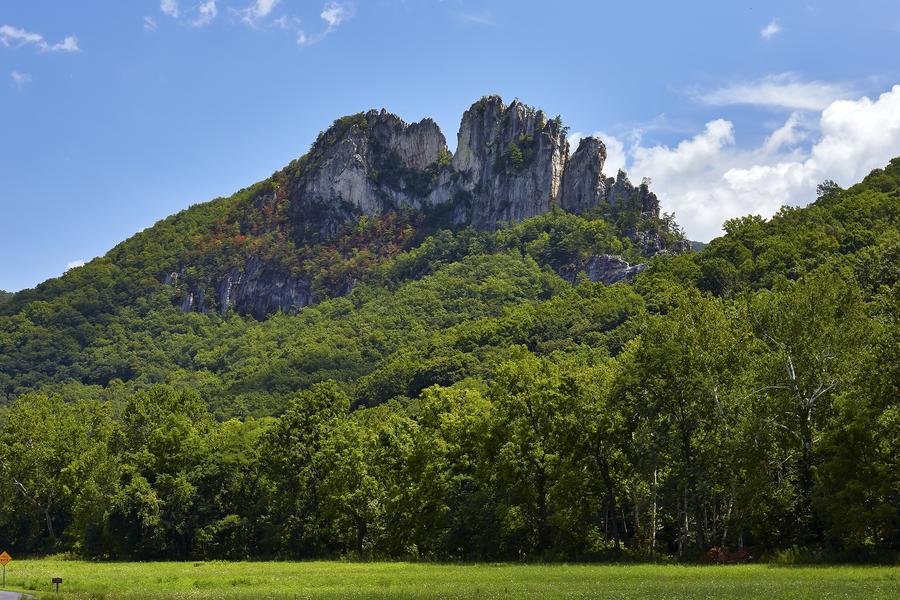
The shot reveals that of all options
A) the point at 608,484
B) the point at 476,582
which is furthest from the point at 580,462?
the point at 476,582

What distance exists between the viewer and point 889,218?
422ft

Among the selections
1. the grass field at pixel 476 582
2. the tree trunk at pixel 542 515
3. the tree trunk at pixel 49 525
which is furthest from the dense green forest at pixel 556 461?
the grass field at pixel 476 582

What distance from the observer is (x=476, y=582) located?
41.0 metres

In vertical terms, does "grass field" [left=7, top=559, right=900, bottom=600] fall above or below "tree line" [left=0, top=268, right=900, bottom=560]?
below

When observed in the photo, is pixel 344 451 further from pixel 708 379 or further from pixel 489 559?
pixel 708 379

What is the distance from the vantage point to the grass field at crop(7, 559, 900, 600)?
33.3 meters

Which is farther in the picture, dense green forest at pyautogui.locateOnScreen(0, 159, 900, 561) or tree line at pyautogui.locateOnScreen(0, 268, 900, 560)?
dense green forest at pyautogui.locateOnScreen(0, 159, 900, 561)

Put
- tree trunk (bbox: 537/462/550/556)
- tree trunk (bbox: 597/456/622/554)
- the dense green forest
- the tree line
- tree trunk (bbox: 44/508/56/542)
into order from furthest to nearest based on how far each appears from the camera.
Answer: tree trunk (bbox: 44/508/56/542) < tree trunk (bbox: 537/462/550/556) < tree trunk (bbox: 597/456/622/554) < the dense green forest < the tree line

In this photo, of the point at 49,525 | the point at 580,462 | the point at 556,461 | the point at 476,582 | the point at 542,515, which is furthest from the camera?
the point at 49,525

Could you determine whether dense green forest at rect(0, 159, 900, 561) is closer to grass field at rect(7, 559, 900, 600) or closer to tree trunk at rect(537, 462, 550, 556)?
tree trunk at rect(537, 462, 550, 556)

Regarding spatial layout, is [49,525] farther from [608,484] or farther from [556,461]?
[608,484]

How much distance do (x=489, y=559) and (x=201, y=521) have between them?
2667cm

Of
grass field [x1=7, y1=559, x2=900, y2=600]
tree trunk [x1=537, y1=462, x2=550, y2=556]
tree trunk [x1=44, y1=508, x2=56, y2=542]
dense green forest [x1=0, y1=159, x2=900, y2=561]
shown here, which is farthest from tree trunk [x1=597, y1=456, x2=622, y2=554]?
tree trunk [x1=44, y1=508, x2=56, y2=542]

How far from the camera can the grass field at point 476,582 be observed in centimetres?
3328
